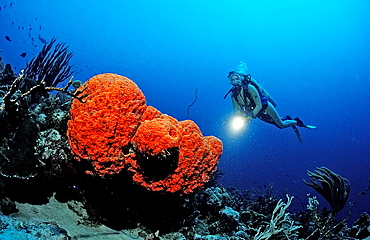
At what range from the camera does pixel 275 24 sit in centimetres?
10125

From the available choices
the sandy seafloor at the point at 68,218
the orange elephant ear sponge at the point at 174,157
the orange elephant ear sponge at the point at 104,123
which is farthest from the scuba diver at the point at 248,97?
the sandy seafloor at the point at 68,218

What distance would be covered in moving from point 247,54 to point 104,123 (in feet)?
396

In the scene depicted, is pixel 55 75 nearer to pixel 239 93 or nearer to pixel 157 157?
pixel 157 157

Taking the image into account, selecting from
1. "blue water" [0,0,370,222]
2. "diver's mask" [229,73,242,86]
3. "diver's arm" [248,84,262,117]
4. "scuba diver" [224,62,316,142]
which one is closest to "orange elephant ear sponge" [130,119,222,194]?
"scuba diver" [224,62,316,142]

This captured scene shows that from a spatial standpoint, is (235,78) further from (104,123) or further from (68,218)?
(68,218)

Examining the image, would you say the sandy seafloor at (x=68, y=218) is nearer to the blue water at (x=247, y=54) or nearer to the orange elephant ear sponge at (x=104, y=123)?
the orange elephant ear sponge at (x=104, y=123)

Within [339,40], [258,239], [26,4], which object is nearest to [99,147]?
[258,239]

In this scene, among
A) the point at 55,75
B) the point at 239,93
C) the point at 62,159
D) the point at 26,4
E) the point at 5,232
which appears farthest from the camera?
the point at 26,4

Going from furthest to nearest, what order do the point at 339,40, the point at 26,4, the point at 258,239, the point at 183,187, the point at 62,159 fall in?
1. the point at 339,40
2. the point at 26,4
3. the point at 258,239
4. the point at 183,187
5. the point at 62,159

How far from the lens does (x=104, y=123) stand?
2650 mm

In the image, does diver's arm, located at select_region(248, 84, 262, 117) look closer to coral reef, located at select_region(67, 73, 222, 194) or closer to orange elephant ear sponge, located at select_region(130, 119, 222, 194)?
orange elephant ear sponge, located at select_region(130, 119, 222, 194)

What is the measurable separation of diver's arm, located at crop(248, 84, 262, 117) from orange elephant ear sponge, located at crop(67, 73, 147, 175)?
26.2 feet

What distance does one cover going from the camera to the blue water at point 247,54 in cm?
9031

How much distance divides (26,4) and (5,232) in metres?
101
